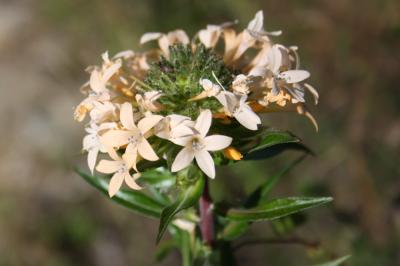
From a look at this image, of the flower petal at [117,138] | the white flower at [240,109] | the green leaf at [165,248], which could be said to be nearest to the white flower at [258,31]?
the white flower at [240,109]

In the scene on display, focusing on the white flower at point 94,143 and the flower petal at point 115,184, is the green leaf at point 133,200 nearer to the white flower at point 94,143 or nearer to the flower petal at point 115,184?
the white flower at point 94,143

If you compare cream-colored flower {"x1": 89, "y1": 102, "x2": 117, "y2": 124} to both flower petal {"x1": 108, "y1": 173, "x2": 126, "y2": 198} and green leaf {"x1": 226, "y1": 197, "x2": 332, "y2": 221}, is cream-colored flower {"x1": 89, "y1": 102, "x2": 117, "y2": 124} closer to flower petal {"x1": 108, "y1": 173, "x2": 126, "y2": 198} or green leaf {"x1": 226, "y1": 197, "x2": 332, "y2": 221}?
flower petal {"x1": 108, "y1": 173, "x2": 126, "y2": 198}

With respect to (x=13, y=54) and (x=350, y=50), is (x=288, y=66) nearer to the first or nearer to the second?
(x=350, y=50)

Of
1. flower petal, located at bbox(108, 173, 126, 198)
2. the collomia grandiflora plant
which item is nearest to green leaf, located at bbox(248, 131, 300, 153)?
the collomia grandiflora plant

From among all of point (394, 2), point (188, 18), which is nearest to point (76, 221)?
point (188, 18)

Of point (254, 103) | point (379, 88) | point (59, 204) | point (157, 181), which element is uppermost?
point (254, 103)

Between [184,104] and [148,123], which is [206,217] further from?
[148,123]

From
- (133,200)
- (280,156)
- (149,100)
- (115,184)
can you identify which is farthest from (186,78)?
(280,156)
